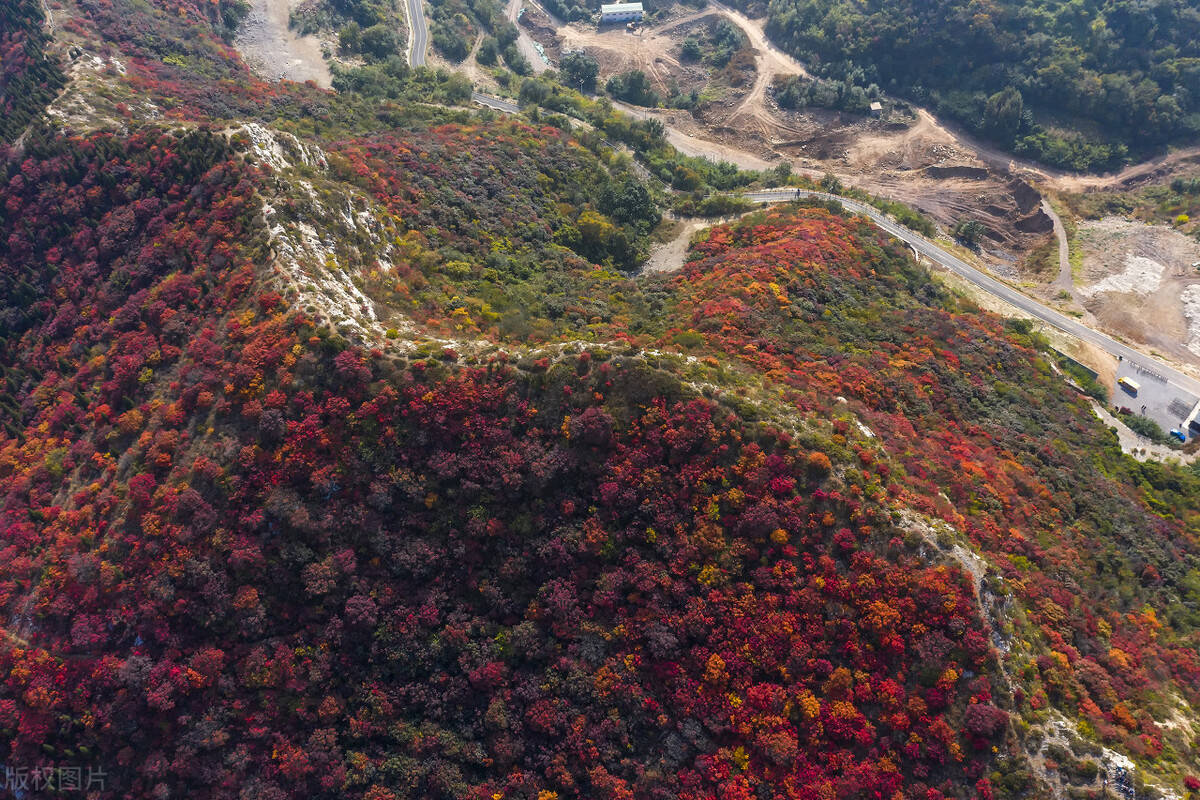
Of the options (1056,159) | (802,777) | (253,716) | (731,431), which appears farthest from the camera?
(1056,159)

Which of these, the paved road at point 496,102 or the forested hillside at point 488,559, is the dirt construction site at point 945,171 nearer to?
the paved road at point 496,102

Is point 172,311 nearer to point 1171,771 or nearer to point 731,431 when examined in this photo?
point 731,431

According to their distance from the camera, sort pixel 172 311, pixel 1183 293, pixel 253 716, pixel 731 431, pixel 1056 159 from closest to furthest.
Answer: pixel 253 716 < pixel 731 431 < pixel 172 311 < pixel 1183 293 < pixel 1056 159

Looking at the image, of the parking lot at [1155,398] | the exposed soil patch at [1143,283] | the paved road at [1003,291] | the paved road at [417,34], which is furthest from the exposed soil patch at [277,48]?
the exposed soil patch at [1143,283]

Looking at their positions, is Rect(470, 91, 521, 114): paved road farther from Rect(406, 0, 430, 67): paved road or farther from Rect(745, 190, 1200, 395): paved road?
Rect(745, 190, 1200, 395): paved road

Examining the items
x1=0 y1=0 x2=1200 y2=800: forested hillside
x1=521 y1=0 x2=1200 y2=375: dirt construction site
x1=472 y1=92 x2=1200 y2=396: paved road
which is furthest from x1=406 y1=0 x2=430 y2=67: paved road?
x1=0 y1=0 x2=1200 y2=800: forested hillside

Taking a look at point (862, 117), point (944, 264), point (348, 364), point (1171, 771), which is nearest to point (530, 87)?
point (862, 117)
